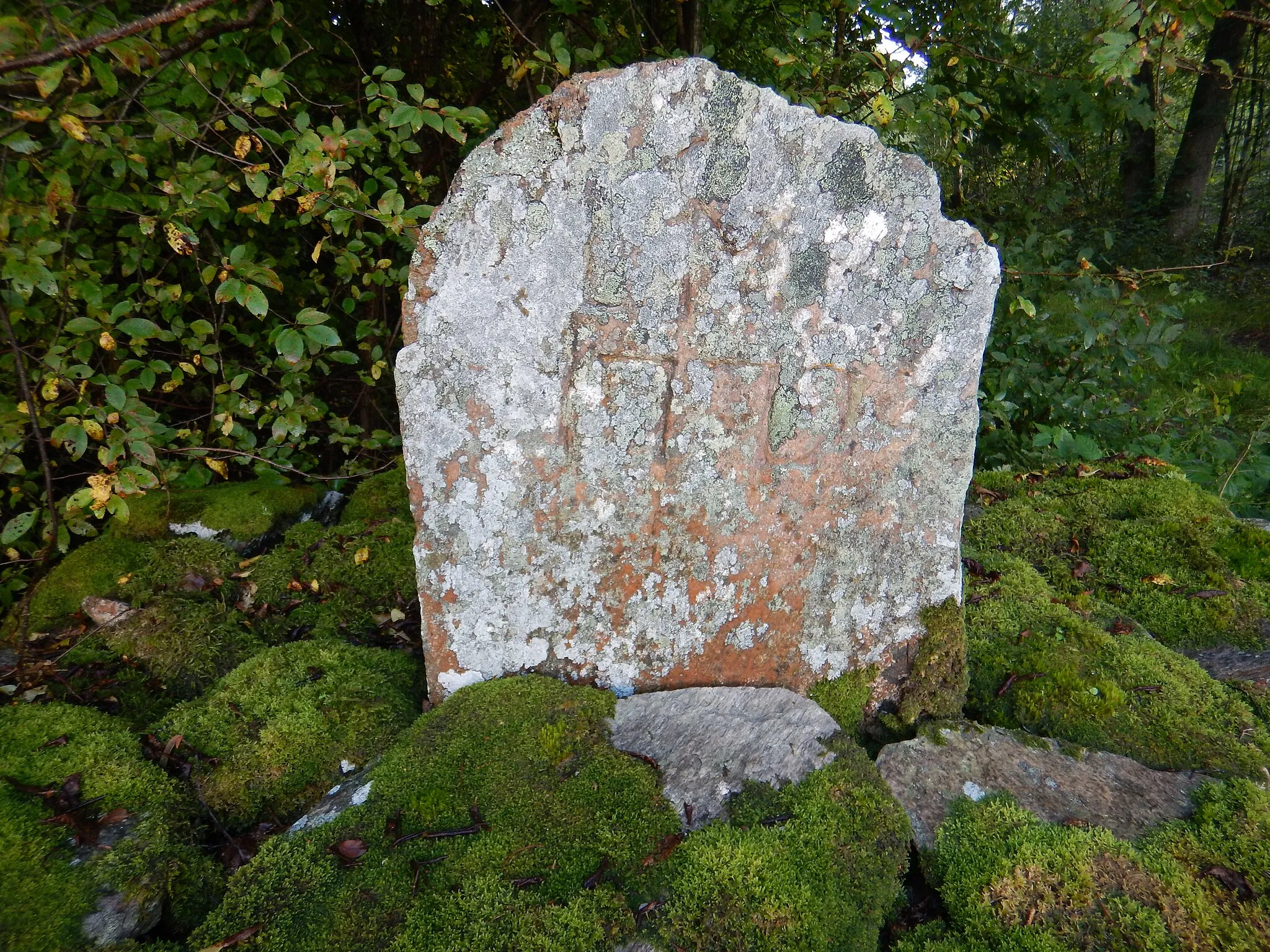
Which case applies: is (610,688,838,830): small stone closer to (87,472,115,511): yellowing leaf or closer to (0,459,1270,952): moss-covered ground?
(0,459,1270,952): moss-covered ground

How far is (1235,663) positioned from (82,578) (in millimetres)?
4645

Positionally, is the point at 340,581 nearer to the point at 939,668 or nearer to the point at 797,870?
the point at 797,870

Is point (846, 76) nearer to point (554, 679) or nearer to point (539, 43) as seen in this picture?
point (539, 43)

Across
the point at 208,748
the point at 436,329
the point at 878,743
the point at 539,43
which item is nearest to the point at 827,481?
the point at 878,743

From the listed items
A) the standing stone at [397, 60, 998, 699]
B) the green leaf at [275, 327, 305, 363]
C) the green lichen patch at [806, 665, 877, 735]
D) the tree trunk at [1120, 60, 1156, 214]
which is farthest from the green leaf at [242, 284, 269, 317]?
the tree trunk at [1120, 60, 1156, 214]

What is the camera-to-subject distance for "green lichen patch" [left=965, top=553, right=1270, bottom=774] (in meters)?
2.30

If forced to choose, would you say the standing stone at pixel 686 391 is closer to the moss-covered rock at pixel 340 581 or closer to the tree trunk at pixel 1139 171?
the moss-covered rock at pixel 340 581

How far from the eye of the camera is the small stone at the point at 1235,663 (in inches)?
106

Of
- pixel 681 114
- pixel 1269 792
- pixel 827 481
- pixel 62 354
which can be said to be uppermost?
pixel 681 114

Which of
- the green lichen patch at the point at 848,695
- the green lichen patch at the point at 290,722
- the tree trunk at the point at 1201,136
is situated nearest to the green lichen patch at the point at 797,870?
the green lichen patch at the point at 848,695

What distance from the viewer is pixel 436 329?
2078mm

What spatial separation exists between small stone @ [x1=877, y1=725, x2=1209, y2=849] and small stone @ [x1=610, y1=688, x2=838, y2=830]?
279 mm

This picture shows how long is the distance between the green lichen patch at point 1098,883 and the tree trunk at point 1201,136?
9.54 m

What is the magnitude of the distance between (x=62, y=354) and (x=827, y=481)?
2.82 metres
